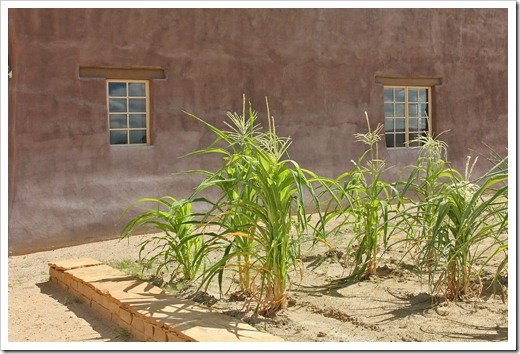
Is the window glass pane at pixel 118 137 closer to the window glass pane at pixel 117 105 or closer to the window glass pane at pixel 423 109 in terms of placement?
the window glass pane at pixel 117 105

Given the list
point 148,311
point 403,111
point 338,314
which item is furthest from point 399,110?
point 148,311

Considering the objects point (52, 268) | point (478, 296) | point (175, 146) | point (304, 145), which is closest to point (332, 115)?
point (304, 145)

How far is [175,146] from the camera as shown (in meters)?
8.05

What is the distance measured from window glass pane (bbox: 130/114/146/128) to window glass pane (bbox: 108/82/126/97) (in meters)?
0.28

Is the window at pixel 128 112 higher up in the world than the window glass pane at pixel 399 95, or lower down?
lower down

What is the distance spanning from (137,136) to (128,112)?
30 centimetres

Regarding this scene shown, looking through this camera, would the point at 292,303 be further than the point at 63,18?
No

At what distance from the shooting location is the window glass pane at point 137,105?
7969 mm

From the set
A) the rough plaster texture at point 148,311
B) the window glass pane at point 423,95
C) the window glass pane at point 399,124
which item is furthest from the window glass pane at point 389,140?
the rough plaster texture at point 148,311

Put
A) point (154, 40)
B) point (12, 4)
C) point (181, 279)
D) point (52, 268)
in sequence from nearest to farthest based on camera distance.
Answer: point (181, 279)
point (52, 268)
point (12, 4)
point (154, 40)

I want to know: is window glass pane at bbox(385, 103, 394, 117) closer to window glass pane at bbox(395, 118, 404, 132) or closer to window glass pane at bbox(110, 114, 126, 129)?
window glass pane at bbox(395, 118, 404, 132)

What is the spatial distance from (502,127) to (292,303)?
7.18 m

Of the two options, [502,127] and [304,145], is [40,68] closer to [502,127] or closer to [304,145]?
[304,145]

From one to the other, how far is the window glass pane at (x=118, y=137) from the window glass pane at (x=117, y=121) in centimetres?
6
